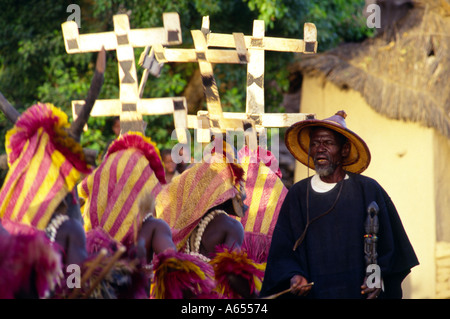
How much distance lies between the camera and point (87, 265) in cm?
455

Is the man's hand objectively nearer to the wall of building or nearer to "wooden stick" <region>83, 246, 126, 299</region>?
"wooden stick" <region>83, 246, 126, 299</region>

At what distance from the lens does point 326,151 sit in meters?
5.80

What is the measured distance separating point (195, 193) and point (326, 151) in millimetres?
1307

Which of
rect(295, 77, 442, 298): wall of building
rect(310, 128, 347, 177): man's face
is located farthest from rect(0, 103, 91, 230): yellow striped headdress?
rect(295, 77, 442, 298): wall of building

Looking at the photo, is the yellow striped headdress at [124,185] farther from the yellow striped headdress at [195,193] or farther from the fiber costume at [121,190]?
the yellow striped headdress at [195,193]

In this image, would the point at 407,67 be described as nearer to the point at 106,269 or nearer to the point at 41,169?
the point at 41,169

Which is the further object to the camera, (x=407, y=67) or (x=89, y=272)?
(x=407, y=67)

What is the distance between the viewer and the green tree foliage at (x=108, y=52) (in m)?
10.9

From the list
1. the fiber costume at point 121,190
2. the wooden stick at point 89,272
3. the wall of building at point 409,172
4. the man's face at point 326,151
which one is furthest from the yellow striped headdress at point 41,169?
the wall of building at point 409,172

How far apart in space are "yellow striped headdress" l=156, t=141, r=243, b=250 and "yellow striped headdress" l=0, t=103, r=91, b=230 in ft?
5.84

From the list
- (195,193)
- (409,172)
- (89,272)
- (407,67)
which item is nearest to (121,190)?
(195,193)

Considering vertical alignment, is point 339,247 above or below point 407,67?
below

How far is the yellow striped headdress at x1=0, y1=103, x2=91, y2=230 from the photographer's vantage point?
479cm
